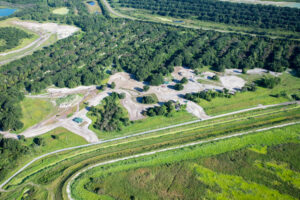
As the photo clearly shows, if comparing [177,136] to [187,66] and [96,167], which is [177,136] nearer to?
[96,167]

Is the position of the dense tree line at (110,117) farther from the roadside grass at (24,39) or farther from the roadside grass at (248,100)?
the roadside grass at (24,39)

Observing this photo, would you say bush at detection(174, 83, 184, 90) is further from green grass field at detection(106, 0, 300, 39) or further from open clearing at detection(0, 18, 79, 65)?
open clearing at detection(0, 18, 79, 65)

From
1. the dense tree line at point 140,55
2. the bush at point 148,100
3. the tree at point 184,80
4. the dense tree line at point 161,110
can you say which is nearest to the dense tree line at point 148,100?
the bush at point 148,100

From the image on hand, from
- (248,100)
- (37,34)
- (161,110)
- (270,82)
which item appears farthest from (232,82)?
(37,34)

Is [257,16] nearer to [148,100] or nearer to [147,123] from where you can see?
[148,100]

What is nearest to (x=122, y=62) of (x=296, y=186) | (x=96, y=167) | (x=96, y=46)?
(x=96, y=46)

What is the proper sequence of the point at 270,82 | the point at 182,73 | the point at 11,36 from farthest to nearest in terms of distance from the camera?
the point at 11,36
the point at 182,73
the point at 270,82

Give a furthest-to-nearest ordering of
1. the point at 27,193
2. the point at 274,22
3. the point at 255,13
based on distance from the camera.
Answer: the point at 255,13 < the point at 274,22 < the point at 27,193
